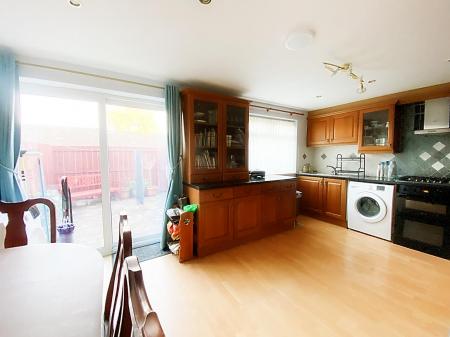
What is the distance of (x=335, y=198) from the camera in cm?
354

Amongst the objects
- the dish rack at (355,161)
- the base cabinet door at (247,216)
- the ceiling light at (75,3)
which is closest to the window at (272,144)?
the dish rack at (355,161)

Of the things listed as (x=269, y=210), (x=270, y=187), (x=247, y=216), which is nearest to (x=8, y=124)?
(x=247, y=216)

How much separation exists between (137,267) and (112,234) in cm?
246

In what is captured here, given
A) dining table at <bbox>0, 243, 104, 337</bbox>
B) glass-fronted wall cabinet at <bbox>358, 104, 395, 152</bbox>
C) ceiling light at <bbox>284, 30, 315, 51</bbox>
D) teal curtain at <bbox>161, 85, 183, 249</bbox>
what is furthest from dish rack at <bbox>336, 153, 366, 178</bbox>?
dining table at <bbox>0, 243, 104, 337</bbox>

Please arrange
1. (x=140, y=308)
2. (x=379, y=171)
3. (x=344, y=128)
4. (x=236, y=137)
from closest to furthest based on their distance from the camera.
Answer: (x=140, y=308)
(x=236, y=137)
(x=379, y=171)
(x=344, y=128)

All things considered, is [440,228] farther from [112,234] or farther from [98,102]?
[98,102]

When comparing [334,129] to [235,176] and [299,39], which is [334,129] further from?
[299,39]

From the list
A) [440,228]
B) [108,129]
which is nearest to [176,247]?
[108,129]

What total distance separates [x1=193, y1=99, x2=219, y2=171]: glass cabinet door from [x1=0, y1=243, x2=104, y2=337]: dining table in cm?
184

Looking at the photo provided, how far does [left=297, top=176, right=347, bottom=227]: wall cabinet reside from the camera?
346 cm

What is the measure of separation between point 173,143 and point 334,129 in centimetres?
300

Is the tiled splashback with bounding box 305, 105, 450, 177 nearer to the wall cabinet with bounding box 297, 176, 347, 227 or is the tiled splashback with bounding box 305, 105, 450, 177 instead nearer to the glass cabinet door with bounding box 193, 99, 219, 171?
the wall cabinet with bounding box 297, 176, 347, 227

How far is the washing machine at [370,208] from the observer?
9.53ft

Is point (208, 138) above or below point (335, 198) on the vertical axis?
above
